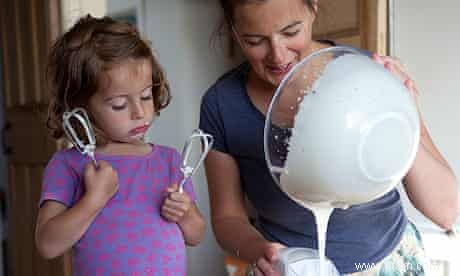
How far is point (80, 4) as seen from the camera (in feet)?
5.31

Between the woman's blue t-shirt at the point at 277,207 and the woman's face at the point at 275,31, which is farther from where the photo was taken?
the woman's blue t-shirt at the point at 277,207

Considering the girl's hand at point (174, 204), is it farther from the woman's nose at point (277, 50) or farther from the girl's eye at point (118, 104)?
the woman's nose at point (277, 50)

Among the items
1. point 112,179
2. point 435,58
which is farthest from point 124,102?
point 435,58

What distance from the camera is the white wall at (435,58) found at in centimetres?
144

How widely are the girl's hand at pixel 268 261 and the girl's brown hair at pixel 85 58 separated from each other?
1.20 ft

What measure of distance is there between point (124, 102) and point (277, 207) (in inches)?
11.5

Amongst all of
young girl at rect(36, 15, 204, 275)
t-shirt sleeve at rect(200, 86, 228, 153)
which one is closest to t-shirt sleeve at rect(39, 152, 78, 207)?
young girl at rect(36, 15, 204, 275)

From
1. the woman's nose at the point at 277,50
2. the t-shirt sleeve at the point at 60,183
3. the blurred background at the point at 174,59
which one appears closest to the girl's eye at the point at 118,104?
→ the t-shirt sleeve at the point at 60,183

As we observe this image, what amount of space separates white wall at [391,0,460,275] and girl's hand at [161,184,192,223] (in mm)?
783

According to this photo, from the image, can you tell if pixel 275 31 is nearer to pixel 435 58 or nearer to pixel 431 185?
pixel 431 185

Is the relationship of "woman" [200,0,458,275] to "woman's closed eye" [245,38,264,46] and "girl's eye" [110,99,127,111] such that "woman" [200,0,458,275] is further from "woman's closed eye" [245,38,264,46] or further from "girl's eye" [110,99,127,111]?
"girl's eye" [110,99,127,111]

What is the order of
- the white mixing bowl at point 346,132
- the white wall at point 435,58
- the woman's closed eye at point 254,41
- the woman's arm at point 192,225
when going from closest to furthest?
the white mixing bowl at point 346,132, the woman's closed eye at point 254,41, the woman's arm at point 192,225, the white wall at point 435,58

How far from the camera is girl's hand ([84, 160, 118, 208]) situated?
0.80 meters

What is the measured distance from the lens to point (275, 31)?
2.47ft
